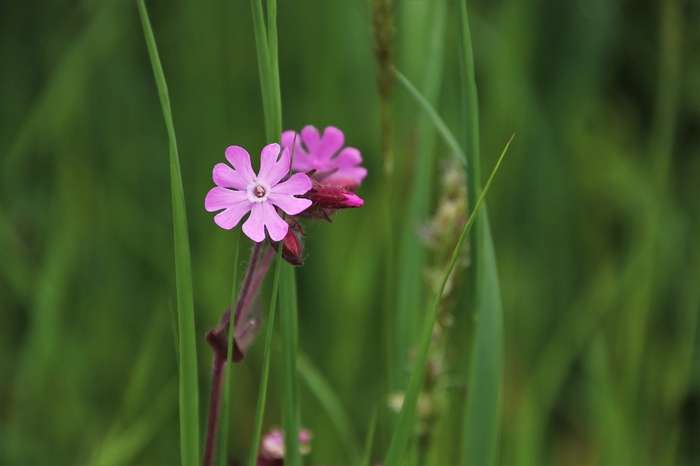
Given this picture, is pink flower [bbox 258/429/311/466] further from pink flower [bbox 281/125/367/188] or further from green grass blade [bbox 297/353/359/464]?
pink flower [bbox 281/125/367/188]

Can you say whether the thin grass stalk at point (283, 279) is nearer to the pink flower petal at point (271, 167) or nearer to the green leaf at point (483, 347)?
the pink flower petal at point (271, 167)

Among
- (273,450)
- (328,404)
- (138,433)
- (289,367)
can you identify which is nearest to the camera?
(289,367)

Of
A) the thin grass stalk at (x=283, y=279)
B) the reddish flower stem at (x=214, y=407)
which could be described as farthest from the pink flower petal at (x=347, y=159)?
the reddish flower stem at (x=214, y=407)

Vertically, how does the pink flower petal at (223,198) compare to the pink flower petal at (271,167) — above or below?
below

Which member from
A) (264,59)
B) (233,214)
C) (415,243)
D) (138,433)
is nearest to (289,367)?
(233,214)

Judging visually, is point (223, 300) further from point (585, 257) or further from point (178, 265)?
point (178, 265)

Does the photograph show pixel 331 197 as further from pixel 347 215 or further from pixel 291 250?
pixel 347 215
